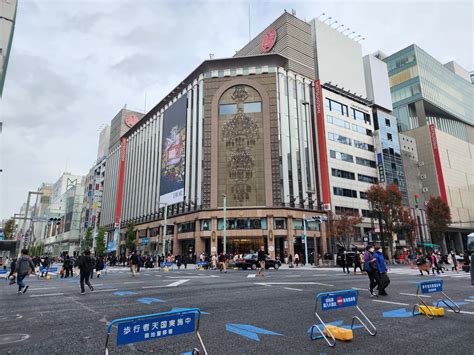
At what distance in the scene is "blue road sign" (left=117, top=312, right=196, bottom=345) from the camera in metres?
3.40

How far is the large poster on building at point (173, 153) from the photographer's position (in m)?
57.2

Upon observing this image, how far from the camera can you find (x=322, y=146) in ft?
178

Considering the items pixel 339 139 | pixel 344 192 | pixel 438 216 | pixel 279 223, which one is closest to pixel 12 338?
pixel 279 223

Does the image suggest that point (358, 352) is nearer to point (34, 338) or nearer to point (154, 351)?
point (154, 351)

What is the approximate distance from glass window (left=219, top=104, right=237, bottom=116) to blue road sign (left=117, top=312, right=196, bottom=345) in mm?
51136

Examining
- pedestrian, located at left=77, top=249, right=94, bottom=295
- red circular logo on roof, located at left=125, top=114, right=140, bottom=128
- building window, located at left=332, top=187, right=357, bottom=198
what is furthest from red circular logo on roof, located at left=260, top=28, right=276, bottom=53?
pedestrian, located at left=77, top=249, right=94, bottom=295

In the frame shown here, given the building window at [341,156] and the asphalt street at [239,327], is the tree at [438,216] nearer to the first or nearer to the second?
the building window at [341,156]

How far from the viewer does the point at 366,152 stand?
62750mm

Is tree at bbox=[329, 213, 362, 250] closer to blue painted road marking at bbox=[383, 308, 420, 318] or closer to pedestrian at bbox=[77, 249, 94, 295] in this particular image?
blue painted road marking at bbox=[383, 308, 420, 318]

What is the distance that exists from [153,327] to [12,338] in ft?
13.8

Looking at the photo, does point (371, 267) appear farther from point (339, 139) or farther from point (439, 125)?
point (439, 125)

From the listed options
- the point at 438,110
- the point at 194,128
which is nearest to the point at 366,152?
the point at 194,128

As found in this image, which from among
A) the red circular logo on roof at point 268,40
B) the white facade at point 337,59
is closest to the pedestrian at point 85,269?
the red circular logo on roof at point 268,40

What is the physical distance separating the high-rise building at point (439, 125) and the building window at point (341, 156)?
28.0m
